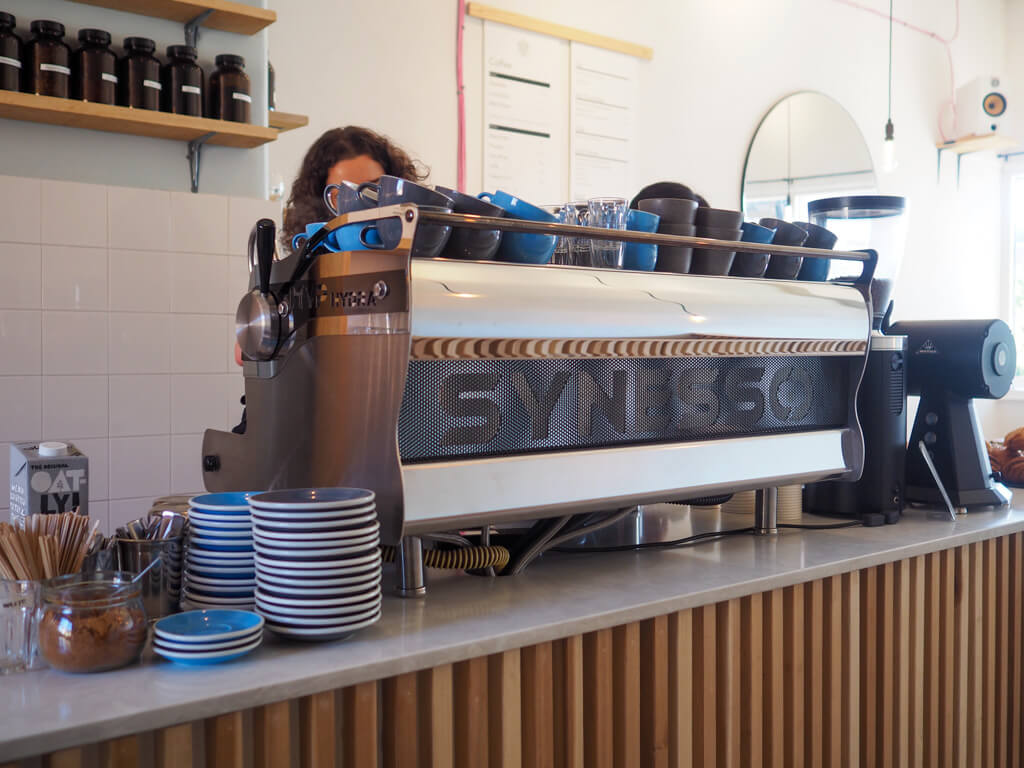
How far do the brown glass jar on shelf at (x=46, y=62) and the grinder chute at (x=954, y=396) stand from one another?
1.91 m

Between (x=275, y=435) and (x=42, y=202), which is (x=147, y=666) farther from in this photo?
(x=42, y=202)

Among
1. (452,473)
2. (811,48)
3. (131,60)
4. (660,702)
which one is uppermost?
(811,48)

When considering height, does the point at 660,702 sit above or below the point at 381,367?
below

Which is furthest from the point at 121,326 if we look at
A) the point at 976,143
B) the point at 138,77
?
the point at 976,143

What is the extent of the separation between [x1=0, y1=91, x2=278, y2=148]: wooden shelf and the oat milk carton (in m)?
1.28

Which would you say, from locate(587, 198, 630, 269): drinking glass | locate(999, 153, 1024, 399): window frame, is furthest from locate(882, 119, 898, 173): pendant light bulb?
Result: locate(587, 198, 630, 269): drinking glass

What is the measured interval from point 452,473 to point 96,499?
1.66 metres

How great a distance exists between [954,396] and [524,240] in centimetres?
102

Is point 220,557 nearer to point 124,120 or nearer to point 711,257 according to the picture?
point 711,257

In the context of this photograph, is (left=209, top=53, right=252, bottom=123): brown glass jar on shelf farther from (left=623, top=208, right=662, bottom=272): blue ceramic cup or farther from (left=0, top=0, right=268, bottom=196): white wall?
(left=623, top=208, right=662, bottom=272): blue ceramic cup

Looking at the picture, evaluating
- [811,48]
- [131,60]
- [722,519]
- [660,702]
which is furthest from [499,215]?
[811,48]

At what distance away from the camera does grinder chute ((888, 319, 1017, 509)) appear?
1.68 m

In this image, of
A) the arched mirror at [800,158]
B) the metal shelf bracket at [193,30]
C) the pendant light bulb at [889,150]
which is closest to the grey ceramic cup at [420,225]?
the metal shelf bracket at [193,30]

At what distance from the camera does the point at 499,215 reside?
1104 mm
